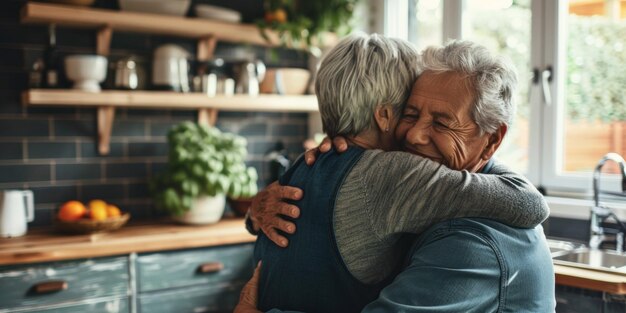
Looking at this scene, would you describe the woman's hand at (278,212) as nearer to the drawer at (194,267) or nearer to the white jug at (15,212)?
the drawer at (194,267)

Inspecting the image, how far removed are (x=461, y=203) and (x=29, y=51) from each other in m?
2.61

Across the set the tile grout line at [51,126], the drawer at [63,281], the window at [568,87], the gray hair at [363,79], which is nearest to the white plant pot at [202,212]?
the drawer at [63,281]

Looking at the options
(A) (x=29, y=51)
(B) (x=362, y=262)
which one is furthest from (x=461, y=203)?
(A) (x=29, y=51)

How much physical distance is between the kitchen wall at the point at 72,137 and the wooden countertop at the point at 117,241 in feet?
0.91

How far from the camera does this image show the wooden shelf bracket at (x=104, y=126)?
3.13 metres

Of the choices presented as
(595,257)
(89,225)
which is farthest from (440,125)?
(89,225)

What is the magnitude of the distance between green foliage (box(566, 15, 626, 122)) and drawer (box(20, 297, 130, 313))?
7.27 feet

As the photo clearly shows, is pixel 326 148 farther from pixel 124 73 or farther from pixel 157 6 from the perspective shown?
pixel 157 6

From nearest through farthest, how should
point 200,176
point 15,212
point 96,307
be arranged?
point 96,307, point 15,212, point 200,176

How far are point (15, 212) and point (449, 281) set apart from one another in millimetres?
2279

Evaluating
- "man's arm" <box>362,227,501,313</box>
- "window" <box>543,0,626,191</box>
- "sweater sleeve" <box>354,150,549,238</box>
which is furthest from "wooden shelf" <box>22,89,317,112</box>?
"man's arm" <box>362,227,501,313</box>

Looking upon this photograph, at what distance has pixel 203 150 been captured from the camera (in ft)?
10.1

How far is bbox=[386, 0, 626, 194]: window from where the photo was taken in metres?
2.76

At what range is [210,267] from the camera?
290 centimetres
